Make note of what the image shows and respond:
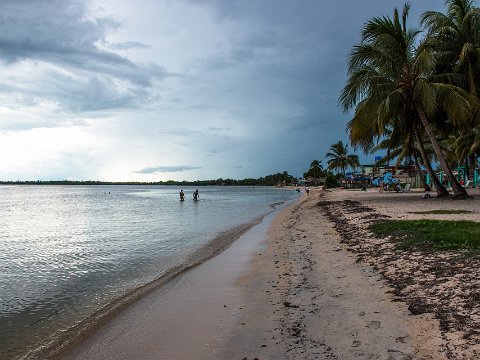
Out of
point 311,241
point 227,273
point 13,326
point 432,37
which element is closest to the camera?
point 13,326

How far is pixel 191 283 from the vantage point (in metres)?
8.45

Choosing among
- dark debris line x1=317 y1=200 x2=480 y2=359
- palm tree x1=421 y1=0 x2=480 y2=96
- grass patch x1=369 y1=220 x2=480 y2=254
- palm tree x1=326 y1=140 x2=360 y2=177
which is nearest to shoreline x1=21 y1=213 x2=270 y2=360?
dark debris line x1=317 y1=200 x2=480 y2=359

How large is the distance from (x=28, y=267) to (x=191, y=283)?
19.3 feet

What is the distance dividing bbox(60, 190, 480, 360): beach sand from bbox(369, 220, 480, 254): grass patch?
0.56m

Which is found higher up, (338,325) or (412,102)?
(412,102)

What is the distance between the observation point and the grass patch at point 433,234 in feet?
26.3

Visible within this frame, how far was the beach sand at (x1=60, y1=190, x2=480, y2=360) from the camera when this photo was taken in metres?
4.22

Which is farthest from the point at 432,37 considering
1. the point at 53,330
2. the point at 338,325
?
the point at 53,330

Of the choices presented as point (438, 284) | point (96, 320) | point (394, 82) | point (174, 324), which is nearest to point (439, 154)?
point (394, 82)

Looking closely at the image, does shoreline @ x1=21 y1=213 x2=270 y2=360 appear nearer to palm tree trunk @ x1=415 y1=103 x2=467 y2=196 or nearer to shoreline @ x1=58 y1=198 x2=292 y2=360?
shoreline @ x1=58 y1=198 x2=292 y2=360

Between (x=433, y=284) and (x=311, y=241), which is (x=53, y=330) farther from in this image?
(x=311, y=241)

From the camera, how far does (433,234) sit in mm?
9250

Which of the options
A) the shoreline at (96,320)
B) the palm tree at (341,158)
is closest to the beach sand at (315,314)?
the shoreline at (96,320)

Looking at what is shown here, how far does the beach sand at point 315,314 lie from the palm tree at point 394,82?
1611 cm
